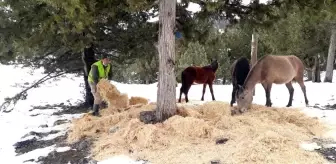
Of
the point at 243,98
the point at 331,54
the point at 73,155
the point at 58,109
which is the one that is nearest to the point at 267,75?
the point at 243,98

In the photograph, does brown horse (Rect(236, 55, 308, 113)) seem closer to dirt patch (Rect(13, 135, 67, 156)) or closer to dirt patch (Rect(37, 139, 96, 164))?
dirt patch (Rect(37, 139, 96, 164))

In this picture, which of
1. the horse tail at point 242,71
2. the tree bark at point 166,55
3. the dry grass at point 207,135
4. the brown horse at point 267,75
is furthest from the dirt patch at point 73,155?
the horse tail at point 242,71

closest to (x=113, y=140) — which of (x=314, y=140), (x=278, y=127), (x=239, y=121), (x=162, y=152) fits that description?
(x=162, y=152)

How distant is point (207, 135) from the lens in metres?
7.52

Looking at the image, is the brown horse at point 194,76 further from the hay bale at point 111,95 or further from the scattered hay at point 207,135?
the scattered hay at point 207,135

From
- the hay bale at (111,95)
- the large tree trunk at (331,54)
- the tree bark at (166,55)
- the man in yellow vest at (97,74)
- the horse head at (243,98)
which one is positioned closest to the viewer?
the tree bark at (166,55)

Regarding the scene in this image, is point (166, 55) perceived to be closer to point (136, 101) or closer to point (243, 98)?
point (243, 98)

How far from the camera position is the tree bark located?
8.13 meters

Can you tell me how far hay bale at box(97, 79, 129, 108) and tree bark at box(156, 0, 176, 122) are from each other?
2283mm

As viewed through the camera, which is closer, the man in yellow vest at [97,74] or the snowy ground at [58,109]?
the snowy ground at [58,109]

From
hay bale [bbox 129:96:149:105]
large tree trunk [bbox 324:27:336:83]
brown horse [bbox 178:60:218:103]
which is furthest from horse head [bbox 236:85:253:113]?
large tree trunk [bbox 324:27:336:83]

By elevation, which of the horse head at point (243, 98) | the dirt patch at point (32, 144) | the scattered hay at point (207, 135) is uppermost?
the horse head at point (243, 98)

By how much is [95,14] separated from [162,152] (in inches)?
132

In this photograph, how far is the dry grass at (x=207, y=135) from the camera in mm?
6246
